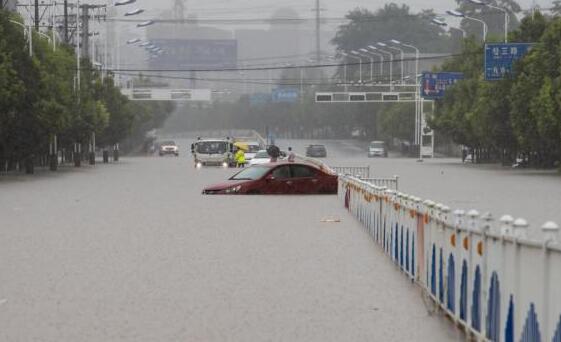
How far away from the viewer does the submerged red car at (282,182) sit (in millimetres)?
42906

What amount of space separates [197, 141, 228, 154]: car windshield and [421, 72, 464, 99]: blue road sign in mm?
21756

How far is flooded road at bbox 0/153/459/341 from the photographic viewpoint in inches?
505

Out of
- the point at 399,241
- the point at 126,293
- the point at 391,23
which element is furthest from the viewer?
the point at 391,23

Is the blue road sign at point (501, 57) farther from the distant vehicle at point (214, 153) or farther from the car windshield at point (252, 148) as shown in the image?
the car windshield at point (252, 148)

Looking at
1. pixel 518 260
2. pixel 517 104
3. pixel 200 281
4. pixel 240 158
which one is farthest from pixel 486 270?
pixel 240 158

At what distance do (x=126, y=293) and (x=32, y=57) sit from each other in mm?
52269

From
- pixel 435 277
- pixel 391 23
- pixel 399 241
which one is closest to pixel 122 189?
pixel 399 241

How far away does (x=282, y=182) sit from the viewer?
43.4 meters

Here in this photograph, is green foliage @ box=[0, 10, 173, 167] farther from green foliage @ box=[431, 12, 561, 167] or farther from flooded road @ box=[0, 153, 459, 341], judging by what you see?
flooded road @ box=[0, 153, 459, 341]

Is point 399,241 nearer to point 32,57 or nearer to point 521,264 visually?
point 521,264

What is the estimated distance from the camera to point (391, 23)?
183750 mm

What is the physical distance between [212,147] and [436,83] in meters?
23.1

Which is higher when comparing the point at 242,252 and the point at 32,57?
the point at 32,57

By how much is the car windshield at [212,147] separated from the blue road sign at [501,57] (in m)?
16.2
